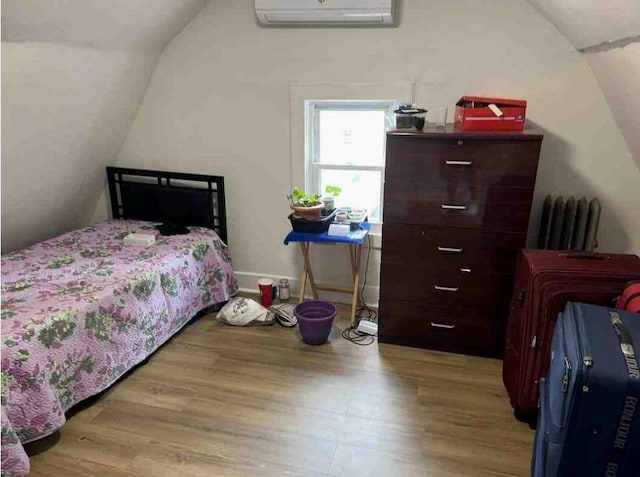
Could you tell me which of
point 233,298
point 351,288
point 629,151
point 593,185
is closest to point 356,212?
point 351,288

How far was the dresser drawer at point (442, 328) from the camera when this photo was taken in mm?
2672

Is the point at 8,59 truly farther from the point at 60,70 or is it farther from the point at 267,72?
the point at 267,72

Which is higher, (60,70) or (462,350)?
(60,70)

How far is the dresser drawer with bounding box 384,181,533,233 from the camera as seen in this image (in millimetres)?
2455

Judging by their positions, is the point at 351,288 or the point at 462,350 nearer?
the point at 462,350

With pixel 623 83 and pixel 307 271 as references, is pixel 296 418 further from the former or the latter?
pixel 623 83

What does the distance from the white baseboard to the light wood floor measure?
1.87ft

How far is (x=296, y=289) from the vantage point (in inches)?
139

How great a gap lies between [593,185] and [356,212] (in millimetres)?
1430

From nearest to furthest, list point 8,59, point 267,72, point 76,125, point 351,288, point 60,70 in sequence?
1. point 8,59
2. point 60,70
3. point 76,125
4. point 267,72
5. point 351,288

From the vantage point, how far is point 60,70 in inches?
97.6

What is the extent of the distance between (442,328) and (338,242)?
81 cm

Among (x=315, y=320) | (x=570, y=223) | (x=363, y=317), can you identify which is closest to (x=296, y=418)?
(x=315, y=320)

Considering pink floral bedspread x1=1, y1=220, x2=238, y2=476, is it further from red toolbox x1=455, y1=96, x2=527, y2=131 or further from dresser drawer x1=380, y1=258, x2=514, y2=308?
red toolbox x1=455, y1=96, x2=527, y2=131
